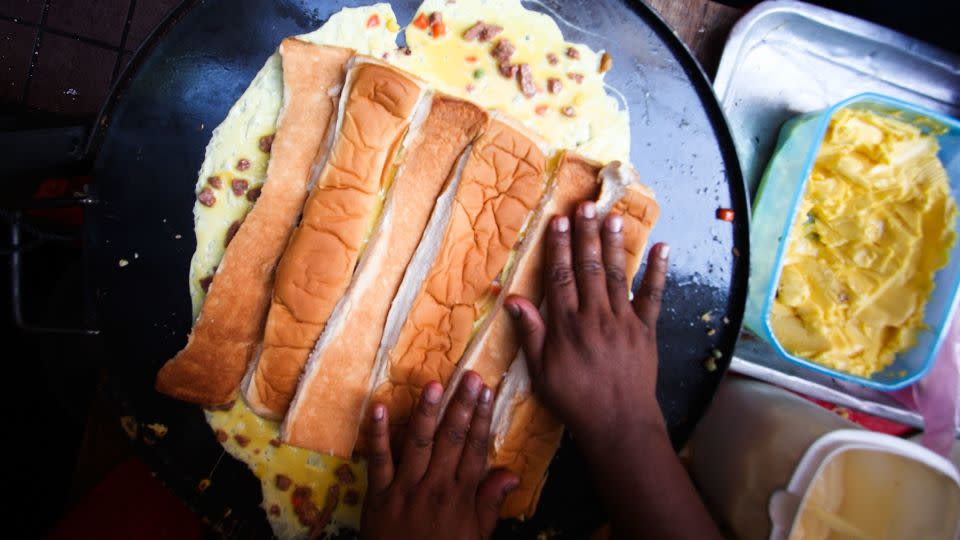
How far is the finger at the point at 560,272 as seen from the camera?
1729mm

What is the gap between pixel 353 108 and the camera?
1696mm

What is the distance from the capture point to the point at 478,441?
5.61 ft

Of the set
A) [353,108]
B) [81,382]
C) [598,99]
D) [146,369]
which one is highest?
[598,99]

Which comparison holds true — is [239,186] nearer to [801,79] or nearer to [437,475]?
[437,475]

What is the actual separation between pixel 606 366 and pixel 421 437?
0.64m

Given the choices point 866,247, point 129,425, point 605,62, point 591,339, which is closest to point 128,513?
point 129,425

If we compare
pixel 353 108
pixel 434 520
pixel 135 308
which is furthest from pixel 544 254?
pixel 135 308

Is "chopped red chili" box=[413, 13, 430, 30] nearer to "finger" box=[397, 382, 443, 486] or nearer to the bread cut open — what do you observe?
the bread cut open

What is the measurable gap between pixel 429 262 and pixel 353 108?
559 millimetres

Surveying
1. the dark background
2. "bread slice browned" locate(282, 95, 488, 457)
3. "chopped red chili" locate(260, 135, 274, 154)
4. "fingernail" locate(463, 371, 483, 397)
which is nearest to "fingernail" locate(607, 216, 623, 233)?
→ "bread slice browned" locate(282, 95, 488, 457)

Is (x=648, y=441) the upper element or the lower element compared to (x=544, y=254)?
lower

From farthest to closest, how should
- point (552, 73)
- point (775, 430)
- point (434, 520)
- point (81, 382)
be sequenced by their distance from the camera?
point (81, 382), point (552, 73), point (775, 430), point (434, 520)

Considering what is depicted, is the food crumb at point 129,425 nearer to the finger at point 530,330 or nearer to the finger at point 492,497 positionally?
the finger at point 492,497

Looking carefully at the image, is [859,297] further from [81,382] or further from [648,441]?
[81,382]
